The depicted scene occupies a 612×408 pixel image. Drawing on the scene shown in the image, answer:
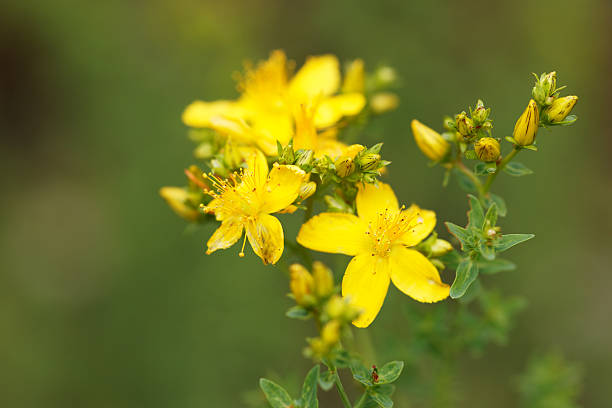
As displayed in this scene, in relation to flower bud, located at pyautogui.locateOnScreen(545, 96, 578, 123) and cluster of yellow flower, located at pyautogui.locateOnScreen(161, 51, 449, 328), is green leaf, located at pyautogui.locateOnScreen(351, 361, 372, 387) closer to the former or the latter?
cluster of yellow flower, located at pyautogui.locateOnScreen(161, 51, 449, 328)

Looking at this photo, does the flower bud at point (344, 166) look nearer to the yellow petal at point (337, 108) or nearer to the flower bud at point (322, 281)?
the flower bud at point (322, 281)

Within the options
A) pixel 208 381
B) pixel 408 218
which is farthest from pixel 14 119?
pixel 408 218

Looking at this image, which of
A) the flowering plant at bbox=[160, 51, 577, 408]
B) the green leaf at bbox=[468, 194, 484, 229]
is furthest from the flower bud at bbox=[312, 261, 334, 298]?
the green leaf at bbox=[468, 194, 484, 229]

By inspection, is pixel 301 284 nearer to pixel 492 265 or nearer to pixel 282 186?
pixel 282 186

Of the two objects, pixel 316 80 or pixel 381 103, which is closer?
pixel 381 103

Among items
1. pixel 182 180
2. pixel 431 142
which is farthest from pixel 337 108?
pixel 182 180

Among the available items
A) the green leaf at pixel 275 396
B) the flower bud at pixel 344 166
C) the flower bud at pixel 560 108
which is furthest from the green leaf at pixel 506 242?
the green leaf at pixel 275 396
